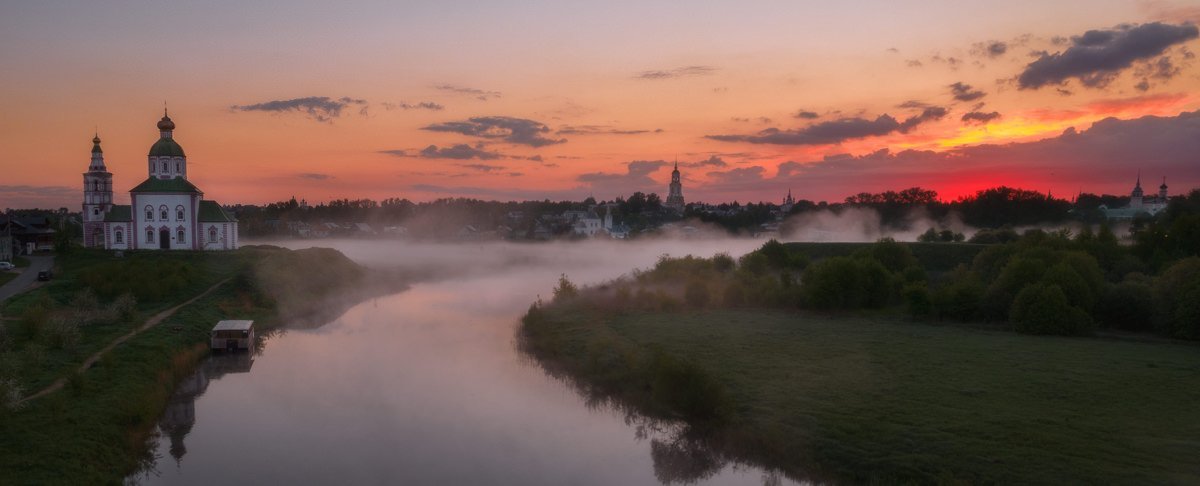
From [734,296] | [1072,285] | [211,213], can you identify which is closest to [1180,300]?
[1072,285]

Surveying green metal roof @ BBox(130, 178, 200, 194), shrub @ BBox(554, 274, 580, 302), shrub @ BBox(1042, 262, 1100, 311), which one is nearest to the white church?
green metal roof @ BBox(130, 178, 200, 194)

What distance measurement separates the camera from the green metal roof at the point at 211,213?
5709 cm

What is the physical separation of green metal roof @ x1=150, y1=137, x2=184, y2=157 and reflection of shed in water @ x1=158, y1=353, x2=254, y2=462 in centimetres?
3426

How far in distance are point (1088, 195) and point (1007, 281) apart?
496 feet

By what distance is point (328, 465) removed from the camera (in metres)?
19.3

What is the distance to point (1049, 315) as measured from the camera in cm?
3338

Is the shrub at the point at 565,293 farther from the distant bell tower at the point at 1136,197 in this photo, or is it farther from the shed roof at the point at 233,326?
the distant bell tower at the point at 1136,197

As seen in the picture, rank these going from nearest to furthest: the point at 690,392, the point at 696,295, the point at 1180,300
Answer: the point at 690,392 → the point at 1180,300 → the point at 696,295

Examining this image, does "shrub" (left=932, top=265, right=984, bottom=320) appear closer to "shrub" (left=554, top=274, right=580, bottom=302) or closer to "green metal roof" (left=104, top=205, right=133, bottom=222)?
"shrub" (left=554, top=274, right=580, bottom=302)

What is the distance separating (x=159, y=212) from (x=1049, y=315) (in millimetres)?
61091

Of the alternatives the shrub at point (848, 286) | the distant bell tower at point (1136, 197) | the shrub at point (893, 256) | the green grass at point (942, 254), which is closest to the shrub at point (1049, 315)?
the shrub at point (848, 286)

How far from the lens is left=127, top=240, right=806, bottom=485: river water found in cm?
1888

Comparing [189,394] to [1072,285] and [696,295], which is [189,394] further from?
[1072,285]

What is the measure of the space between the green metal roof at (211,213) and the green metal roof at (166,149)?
457 cm
